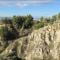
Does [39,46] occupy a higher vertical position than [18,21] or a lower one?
lower

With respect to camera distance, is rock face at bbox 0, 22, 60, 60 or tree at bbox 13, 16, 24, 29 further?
tree at bbox 13, 16, 24, 29

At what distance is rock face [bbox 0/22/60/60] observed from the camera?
29.2 meters

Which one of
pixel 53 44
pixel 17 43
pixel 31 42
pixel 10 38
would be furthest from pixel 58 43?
pixel 10 38

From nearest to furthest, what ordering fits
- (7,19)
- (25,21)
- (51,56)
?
1. (51,56)
2. (25,21)
3. (7,19)

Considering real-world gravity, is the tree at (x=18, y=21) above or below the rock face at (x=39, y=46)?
above

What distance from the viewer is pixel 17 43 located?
32.3 meters

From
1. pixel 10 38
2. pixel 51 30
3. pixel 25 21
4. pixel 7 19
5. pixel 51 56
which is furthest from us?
pixel 7 19

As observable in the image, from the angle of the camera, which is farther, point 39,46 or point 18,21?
point 18,21

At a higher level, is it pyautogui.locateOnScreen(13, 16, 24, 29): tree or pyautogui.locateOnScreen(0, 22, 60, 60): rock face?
pyautogui.locateOnScreen(13, 16, 24, 29): tree

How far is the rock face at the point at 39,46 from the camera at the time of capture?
29.2m

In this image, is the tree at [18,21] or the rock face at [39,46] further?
the tree at [18,21]

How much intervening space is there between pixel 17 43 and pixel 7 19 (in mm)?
27963

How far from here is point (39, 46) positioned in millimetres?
29953

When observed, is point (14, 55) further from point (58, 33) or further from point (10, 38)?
point (10, 38)
